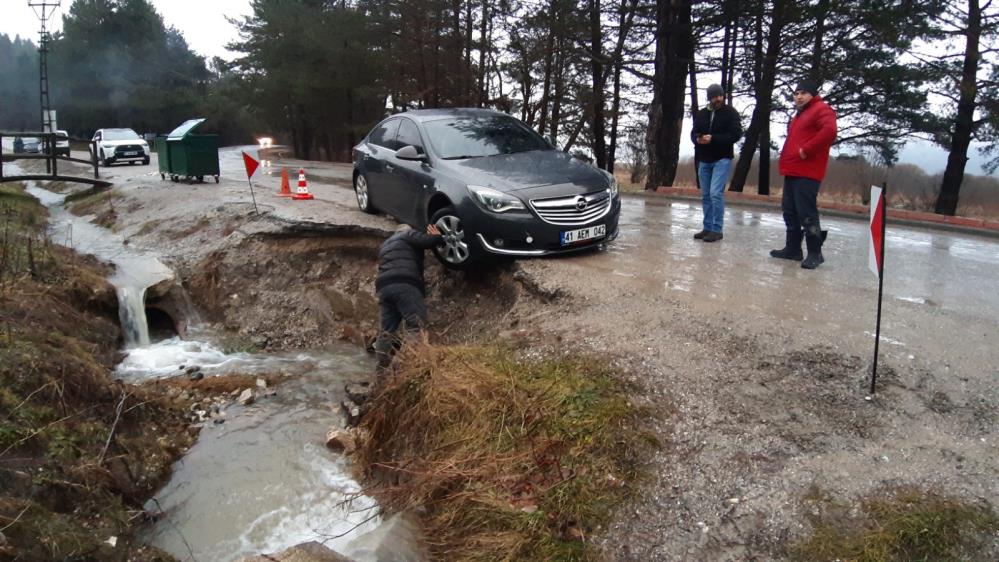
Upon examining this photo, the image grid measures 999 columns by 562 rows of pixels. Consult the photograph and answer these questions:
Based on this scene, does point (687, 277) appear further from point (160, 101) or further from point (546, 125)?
point (160, 101)

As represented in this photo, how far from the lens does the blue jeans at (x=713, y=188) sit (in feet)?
27.2

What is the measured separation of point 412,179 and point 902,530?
628cm

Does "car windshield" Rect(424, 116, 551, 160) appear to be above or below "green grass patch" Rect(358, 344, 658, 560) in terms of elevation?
above

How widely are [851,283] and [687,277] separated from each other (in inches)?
63.6

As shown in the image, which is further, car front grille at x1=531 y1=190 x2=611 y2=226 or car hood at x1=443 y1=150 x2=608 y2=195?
car hood at x1=443 y1=150 x2=608 y2=195

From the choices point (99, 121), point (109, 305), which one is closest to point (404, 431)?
point (109, 305)

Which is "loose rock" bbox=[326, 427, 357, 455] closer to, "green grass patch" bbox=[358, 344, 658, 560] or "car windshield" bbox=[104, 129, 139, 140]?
"green grass patch" bbox=[358, 344, 658, 560]

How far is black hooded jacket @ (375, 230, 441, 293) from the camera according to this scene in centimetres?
680

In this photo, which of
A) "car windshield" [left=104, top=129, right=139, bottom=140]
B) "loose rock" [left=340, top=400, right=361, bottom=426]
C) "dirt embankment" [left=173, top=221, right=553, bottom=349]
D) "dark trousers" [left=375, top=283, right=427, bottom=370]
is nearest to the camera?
"loose rock" [left=340, top=400, right=361, bottom=426]

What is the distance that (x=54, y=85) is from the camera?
54938 mm

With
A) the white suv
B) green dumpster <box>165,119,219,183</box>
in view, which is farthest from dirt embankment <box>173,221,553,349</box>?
the white suv

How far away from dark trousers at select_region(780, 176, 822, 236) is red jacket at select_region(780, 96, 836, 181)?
0.08 meters

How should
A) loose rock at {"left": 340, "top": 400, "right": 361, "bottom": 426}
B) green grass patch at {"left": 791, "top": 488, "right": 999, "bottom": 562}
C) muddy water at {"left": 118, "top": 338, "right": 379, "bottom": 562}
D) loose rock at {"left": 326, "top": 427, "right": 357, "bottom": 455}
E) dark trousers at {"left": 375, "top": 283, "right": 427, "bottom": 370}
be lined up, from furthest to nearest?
dark trousers at {"left": 375, "top": 283, "right": 427, "bottom": 370}, loose rock at {"left": 340, "top": 400, "right": 361, "bottom": 426}, loose rock at {"left": 326, "top": 427, "right": 357, "bottom": 455}, muddy water at {"left": 118, "top": 338, "right": 379, "bottom": 562}, green grass patch at {"left": 791, "top": 488, "right": 999, "bottom": 562}

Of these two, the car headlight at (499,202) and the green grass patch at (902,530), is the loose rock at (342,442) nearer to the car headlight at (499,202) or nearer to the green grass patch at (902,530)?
the car headlight at (499,202)
